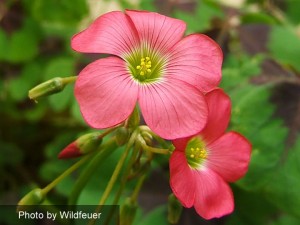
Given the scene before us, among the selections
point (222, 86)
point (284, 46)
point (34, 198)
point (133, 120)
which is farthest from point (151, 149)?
point (284, 46)

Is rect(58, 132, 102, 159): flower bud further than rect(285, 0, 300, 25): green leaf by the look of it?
No

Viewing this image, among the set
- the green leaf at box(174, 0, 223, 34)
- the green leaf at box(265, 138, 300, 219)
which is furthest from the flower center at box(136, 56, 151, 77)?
the green leaf at box(174, 0, 223, 34)

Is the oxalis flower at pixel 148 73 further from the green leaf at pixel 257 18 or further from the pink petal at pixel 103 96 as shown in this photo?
the green leaf at pixel 257 18

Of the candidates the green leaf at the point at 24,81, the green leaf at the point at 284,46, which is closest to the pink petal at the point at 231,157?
the green leaf at the point at 284,46

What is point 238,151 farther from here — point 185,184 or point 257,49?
point 257,49

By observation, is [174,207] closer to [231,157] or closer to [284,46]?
[231,157]

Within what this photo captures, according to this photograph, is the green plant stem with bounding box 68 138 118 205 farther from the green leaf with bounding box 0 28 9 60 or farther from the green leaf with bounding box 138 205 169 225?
the green leaf with bounding box 0 28 9 60
